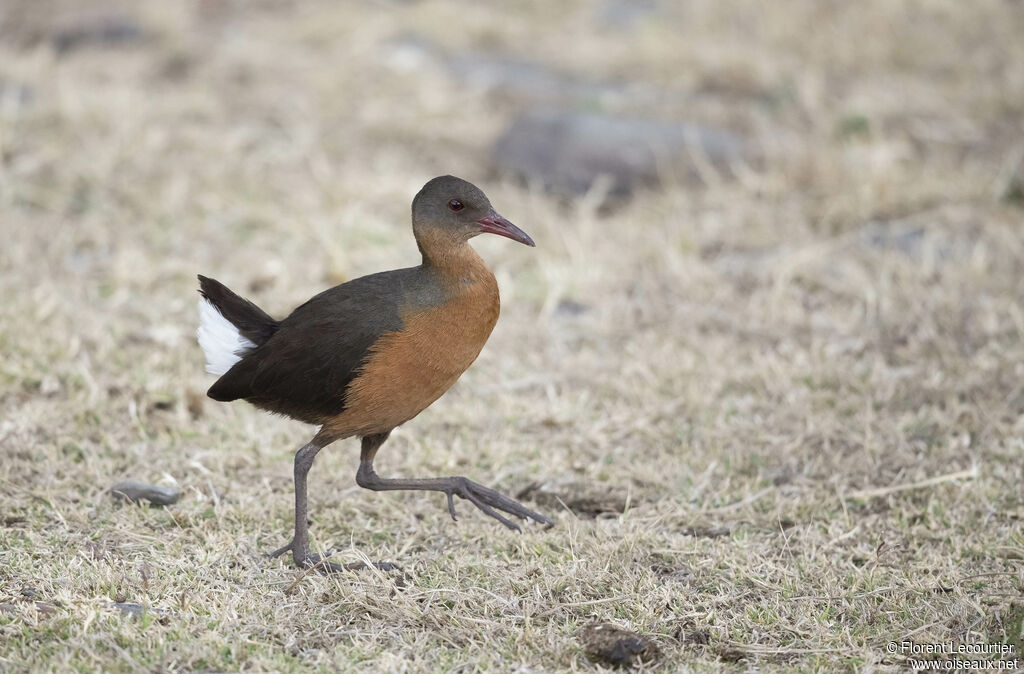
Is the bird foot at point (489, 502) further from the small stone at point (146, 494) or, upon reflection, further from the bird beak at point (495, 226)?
the small stone at point (146, 494)

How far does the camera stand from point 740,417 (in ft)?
16.5

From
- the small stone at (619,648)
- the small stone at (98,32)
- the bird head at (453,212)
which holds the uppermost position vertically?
the small stone at (98,32)

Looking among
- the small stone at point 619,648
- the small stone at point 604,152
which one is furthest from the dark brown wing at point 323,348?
the small stone at point 604,152

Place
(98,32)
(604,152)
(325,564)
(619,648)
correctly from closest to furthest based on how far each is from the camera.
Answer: (619,648), (325,564), (604,152), (98,32)

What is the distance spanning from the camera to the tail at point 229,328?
402cm

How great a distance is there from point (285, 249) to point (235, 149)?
1.52 meters

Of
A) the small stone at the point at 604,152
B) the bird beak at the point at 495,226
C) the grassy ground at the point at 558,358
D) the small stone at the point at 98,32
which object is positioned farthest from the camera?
the small stone at the point at 98,32

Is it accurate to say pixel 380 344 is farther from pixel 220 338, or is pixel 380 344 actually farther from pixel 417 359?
pixel 220 338

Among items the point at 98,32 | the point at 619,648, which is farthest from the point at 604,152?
the point at 619,648

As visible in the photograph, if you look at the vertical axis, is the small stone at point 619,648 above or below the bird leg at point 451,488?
below

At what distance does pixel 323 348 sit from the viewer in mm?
3799

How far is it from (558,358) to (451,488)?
5.72 feet

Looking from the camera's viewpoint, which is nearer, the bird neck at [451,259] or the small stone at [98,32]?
the bird neck at [451,259]

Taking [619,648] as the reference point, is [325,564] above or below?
above
